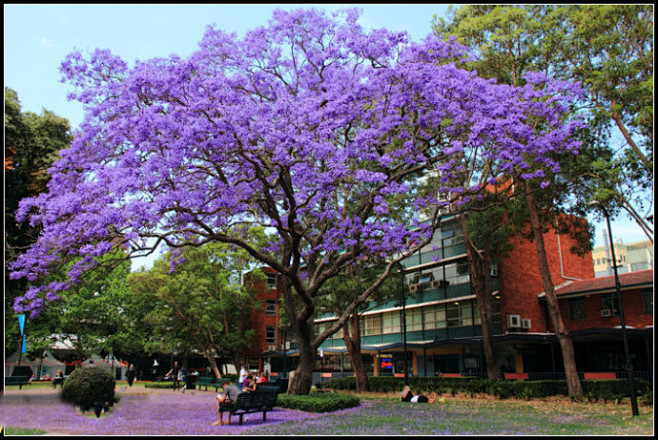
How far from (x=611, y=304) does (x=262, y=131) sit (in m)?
24.7

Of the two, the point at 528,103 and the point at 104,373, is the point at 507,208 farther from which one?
the point at 104,373

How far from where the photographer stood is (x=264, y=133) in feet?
46.2

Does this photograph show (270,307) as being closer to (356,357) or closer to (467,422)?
(356,357)

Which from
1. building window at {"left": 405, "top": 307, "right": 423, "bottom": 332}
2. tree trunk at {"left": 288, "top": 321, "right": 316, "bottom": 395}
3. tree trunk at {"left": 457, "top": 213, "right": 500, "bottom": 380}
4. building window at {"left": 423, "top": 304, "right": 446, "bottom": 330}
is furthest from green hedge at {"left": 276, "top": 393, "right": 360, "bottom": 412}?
building window at {"left": 405, "top": 307, "right": 423, "bottom": 332}

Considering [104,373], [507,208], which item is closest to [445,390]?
[507,208]

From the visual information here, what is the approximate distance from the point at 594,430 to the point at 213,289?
33.0 metres

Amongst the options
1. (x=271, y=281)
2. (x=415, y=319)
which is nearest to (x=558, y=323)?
(x=415, y=319)

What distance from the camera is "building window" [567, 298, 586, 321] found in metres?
30.7

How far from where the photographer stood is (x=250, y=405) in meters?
13.3

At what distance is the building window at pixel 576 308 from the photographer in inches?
1207

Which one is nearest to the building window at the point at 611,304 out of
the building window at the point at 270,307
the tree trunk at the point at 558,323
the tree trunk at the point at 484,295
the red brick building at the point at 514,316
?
the red brick building at the point at 514,316

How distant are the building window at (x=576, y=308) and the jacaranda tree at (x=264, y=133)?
17.0 meters

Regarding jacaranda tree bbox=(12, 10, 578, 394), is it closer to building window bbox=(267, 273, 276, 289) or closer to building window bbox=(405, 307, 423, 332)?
building window bbox=(405, 307, 423, 332)

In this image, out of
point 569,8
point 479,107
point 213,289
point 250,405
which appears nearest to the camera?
point 250,405
